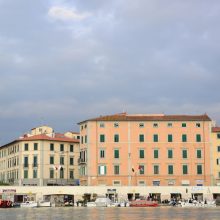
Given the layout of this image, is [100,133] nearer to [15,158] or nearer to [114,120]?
[114,120]

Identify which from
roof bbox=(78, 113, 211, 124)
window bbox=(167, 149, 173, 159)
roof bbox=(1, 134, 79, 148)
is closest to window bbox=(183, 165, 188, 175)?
window bbox=(167, 149, 173, 159)

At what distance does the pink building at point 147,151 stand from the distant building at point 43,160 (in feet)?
A: 35.8

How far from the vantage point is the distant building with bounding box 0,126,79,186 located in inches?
4060

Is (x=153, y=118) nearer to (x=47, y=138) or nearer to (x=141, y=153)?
(x=141, y=153)

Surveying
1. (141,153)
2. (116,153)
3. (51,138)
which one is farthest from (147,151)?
(51,138)

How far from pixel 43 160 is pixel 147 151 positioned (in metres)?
21.4

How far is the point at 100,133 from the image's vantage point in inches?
3716

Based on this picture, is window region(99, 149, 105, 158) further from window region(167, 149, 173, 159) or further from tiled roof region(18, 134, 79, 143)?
tiled roof region(18, 134, 79, 143)

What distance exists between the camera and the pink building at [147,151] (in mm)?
93188

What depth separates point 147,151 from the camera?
93.7 m

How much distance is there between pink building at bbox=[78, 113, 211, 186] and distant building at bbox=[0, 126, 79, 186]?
1090cm

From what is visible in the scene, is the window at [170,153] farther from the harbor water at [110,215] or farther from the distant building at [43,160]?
the harbor water at [110,215]

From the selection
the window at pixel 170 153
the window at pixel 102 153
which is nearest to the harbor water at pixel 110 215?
the window at pixel 170 153

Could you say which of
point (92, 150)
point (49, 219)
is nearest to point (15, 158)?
point (92, 150)
